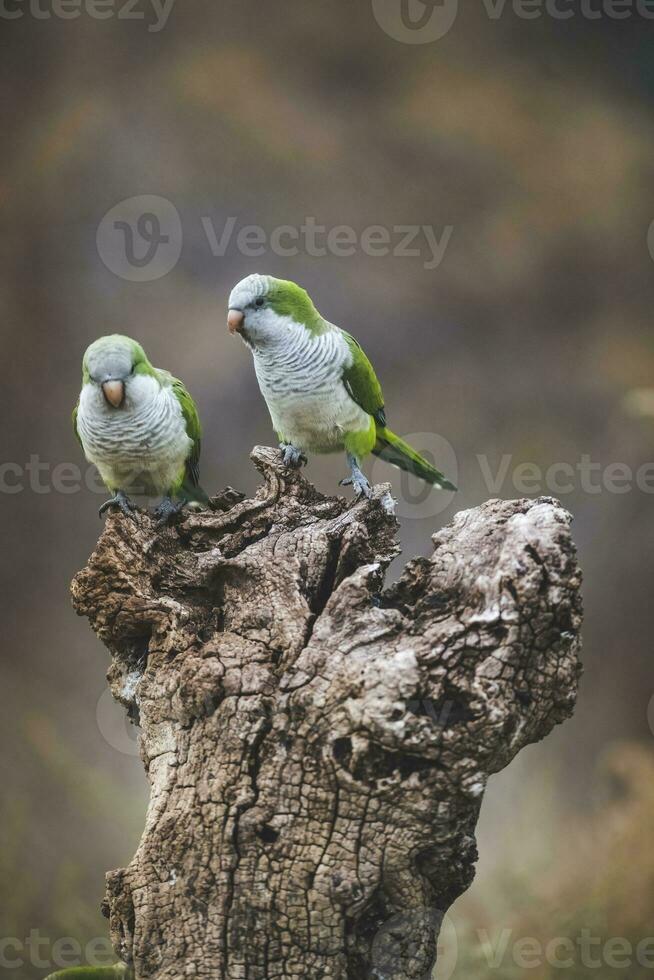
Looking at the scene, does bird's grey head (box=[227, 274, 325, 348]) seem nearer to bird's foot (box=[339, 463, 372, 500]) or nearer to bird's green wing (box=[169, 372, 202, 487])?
bird's green wing (box=[169, 372, 202, 487])

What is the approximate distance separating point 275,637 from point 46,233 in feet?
10.3

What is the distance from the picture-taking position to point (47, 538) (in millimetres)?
4438

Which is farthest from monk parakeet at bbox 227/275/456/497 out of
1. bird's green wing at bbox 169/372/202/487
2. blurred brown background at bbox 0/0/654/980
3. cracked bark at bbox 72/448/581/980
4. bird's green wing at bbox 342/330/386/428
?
blurred brown background at bbox 0/0/654/980

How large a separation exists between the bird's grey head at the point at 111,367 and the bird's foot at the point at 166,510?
14.5 inches

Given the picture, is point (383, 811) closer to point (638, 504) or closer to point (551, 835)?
point (551, 835)

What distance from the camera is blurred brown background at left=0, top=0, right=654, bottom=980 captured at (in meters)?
4.41

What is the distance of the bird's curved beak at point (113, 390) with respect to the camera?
2609 millimetres

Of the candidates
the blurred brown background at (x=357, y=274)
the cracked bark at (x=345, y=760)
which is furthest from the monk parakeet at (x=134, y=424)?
the blurred brown background at (x=357, y=274)

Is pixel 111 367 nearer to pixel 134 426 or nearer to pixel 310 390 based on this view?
pixel 134 426

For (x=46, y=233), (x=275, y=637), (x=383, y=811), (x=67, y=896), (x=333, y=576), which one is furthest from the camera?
(x=46, y=233)

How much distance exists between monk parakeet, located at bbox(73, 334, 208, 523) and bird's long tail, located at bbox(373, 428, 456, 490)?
2.55ft

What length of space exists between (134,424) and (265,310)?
0.59 m

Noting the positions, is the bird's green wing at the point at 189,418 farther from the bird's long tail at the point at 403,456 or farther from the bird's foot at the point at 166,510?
the bird's long tail at the point at 403,456

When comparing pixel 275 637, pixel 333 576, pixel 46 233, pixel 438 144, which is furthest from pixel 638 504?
pixel 46 233
